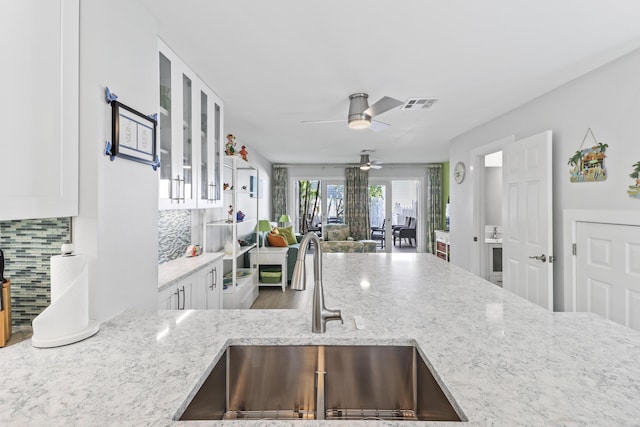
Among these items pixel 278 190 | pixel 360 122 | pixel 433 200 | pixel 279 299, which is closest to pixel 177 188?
pixel 360 122

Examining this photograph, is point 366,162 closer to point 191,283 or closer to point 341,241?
point 341,241

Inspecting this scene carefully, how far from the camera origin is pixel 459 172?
4.91m

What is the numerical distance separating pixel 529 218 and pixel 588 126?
92 centimetres

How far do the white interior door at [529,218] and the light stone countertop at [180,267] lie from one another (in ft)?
9.91

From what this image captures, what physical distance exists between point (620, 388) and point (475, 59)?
2194 mm

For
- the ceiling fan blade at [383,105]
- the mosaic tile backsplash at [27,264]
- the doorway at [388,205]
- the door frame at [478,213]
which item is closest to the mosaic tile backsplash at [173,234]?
the mosaic tile backsplash at [27,264]

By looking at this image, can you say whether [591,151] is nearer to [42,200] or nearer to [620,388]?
[620,388]

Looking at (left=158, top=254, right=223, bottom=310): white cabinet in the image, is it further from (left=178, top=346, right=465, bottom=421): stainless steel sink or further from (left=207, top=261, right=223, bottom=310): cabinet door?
(left=178, top=346, right=465, bottom=421): stainless steel sink

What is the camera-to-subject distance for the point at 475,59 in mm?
2291

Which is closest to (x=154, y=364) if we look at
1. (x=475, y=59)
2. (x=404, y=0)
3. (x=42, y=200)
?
(x=42, y=200)

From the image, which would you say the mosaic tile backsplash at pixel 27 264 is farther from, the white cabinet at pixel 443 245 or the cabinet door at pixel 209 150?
the white cabinet at pixel 443 245

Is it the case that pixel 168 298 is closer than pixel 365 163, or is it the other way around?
pixel 168 298

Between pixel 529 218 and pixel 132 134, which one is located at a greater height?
pixel 132 134

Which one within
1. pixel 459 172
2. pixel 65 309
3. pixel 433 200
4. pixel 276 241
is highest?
pixel 459 172
